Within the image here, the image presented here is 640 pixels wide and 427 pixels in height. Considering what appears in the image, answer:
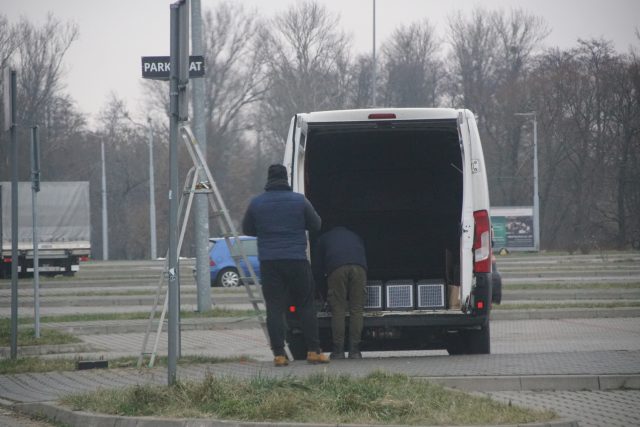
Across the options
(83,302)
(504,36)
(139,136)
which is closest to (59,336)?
(83,302)

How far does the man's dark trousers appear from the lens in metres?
11.0

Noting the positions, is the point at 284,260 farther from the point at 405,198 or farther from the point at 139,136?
the point at 139,136

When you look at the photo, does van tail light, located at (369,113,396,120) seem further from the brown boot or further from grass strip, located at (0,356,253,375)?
grass strip, located at (0,356,253,375)

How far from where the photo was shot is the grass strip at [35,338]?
14.7 metres

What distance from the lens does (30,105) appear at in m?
59.3

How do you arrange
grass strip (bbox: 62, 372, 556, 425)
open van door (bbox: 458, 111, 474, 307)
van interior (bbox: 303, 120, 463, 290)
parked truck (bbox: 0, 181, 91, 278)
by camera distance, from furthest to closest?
parked truck (bbox: 0, 181, 91, 278) < van interior (bbox: 303, 120, 463, 290) < open van door (bbox: 458, 111, 474, 307) < grass strip (bbox: 62, 372, 556, 425)

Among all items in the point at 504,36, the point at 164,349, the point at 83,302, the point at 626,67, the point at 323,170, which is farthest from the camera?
the point at 504,36

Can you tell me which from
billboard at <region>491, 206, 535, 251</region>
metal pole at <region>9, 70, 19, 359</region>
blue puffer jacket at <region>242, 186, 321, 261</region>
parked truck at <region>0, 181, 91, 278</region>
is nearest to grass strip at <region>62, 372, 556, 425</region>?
blue puffer jacket at <region>242, 186, 321, 261</region>

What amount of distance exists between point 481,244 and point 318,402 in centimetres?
366

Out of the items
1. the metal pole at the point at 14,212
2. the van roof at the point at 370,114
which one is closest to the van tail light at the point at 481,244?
the van roof at the point at 370,114

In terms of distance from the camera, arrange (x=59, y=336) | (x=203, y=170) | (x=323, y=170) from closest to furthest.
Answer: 1. (x=203, y=170)
2. (x=323, y=170)
3. (x=59, y=336)

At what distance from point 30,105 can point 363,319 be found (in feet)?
166

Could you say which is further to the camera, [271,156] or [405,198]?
[271,156]

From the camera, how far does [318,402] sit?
307 inches
